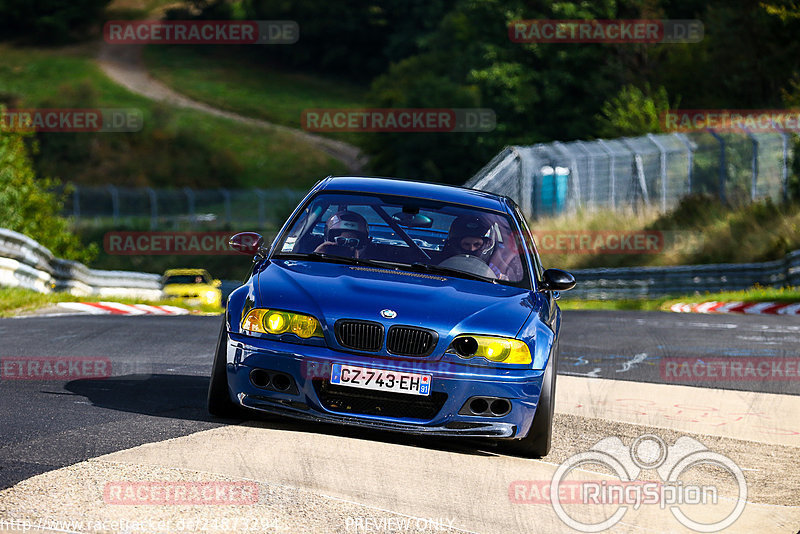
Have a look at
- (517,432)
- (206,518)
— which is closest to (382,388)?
(517,432)

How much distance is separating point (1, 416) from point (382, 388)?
2.20 m

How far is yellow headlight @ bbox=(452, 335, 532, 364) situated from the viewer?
679 centimetres

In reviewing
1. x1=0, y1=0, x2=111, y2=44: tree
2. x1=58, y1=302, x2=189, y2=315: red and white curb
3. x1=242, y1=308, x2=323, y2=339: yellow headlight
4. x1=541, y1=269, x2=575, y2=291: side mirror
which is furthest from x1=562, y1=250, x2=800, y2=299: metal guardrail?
x1=0, y1=0, x2=111, y2=44: tree

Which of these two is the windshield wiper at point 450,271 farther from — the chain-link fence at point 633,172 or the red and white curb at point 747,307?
the chain-link fence at point 633,172

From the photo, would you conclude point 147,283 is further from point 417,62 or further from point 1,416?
point 417,62

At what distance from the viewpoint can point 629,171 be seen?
33.5 meters

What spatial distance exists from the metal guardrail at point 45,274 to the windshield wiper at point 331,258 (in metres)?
10.1

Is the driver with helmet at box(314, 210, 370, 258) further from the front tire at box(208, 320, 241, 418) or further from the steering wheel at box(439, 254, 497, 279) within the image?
the front tire at box(208, 320, 241, 418)

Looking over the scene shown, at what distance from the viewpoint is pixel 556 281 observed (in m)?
7.95

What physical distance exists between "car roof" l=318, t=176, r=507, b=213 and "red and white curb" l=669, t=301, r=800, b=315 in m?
12.3

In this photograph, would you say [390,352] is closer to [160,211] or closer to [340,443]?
[340,443]

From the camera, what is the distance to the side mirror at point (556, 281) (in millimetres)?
7902

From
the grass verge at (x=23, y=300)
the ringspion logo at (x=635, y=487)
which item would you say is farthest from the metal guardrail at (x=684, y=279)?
the ringspion logo at (x=635, y=487)

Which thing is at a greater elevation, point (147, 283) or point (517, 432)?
point (517, 432)
